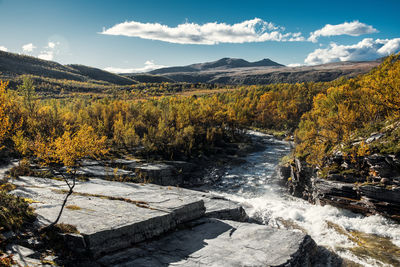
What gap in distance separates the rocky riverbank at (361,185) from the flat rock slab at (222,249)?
12849mm

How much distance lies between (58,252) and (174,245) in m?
6.53

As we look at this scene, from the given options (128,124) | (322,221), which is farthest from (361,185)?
(128,124)

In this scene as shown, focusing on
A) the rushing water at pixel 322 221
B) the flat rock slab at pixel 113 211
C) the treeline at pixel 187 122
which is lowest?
the rushing water at pixel 322 221

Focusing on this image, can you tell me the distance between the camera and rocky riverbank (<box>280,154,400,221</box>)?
78.7ft

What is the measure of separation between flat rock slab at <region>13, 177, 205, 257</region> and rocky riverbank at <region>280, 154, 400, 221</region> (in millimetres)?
17923

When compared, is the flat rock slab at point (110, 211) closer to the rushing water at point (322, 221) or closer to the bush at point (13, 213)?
the bush at point (13, 213)

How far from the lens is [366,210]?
25.7 meters

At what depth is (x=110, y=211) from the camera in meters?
16.5

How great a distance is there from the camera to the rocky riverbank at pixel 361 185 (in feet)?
78.7

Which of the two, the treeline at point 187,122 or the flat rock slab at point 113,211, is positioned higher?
the treeline at point 187,122

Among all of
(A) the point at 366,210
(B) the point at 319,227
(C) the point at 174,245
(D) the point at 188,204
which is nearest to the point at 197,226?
(D) the point at 188,204

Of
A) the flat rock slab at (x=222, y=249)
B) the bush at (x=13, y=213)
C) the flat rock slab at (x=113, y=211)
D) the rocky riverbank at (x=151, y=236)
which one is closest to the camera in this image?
the rocky riverbank at (x=151, y=236)

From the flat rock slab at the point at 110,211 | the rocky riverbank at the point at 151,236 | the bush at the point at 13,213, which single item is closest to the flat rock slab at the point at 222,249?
the rocky riverbank at the point at 151,236

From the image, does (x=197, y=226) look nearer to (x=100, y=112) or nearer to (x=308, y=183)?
(x=308, y=183)
